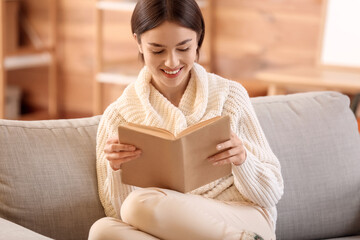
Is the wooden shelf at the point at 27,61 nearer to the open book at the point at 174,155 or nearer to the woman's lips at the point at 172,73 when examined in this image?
the woman's lips at the point at 172,73

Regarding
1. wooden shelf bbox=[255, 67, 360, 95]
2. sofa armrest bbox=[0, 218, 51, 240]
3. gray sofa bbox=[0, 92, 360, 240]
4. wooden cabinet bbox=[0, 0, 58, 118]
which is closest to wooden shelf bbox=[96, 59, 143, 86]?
wooden cabinet bbox=[0, 0, 58, 118]

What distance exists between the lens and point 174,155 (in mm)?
1496

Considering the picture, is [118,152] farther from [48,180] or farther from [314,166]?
[314,166]

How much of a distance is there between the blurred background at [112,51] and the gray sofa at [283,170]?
824 millimetres

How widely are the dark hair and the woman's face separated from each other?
1 cm

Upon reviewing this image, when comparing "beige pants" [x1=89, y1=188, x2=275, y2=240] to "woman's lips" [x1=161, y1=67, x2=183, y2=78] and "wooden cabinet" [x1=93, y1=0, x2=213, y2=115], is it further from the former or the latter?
"wooden cabinet" [x1=93, y1=0, x2=213, y2=115]

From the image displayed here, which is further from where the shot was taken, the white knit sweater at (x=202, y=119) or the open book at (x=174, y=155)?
the white knit sweater at (x=202, y=119)

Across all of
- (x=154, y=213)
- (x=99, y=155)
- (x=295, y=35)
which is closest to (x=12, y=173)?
(x=99, y=155)

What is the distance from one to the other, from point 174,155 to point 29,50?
303 centimetres

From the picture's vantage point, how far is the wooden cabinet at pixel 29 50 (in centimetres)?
428

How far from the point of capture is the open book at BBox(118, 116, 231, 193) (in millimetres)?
1498

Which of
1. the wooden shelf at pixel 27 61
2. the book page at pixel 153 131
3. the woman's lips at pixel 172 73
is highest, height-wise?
the woman's lips at pixel 172 73

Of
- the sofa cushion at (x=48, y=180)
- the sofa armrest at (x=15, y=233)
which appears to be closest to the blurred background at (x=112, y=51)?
the sofa cushion at (x=48, y=180)

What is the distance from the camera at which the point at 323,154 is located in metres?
2.01
